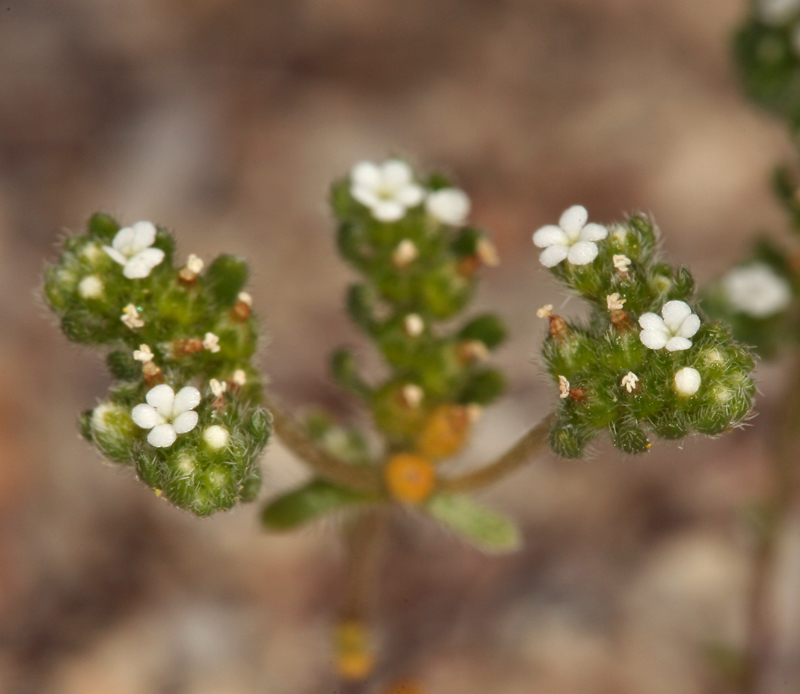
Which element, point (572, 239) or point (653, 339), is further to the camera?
point (572, 239)

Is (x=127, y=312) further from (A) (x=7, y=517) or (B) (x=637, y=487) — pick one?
(B) (x=637, y=487)

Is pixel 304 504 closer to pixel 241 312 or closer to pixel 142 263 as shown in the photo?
pixel 241 312

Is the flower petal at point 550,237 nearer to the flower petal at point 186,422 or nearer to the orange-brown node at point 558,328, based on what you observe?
the orange-brown node at point 558,328

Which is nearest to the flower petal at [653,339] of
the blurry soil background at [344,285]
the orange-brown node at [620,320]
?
the orange-brown node at [620,320]

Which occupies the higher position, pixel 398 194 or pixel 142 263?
pixel 398 194

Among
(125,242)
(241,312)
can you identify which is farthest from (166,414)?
(125,242)

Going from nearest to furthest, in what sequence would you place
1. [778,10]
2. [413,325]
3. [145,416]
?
1. [145,416]
2. [413,325]
3. [778,10]
